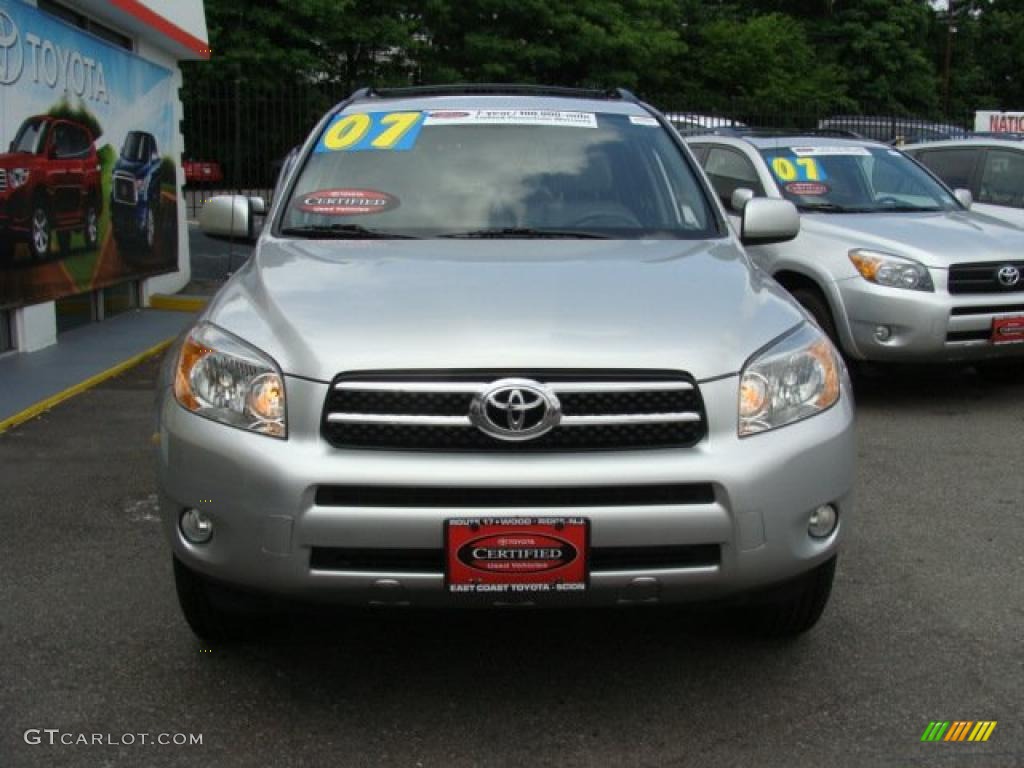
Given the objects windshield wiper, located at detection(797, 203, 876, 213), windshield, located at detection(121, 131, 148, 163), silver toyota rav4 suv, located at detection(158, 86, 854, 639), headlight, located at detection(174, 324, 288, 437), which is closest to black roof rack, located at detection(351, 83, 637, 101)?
silver toyota rav4 suv, located at detection(158, 86, 854, 639)

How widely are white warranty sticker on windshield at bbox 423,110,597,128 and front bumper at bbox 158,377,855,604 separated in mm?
1870

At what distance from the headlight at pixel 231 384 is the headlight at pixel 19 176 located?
556 cm

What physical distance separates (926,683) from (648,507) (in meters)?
1.17

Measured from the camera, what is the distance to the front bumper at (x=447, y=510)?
112 inches

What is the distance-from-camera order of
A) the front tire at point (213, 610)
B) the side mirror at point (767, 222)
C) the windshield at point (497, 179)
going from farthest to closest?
1. the side mirror at point (767, 222)
2. the windshield at point (497, 179)
3. the front tire at point (213, 610)

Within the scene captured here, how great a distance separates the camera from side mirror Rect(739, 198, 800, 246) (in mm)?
4520

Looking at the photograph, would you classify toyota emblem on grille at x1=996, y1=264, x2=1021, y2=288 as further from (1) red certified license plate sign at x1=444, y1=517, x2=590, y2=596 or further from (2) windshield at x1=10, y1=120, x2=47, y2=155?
(2) windshield at x1=10, y1=120, x2=47, y2=155

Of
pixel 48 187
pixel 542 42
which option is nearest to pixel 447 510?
pixel 48 187

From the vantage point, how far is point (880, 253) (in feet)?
24.2

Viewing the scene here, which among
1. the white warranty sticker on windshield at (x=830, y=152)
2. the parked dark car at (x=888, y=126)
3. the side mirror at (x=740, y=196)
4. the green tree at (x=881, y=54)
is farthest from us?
the green tree at (x=881, y=54)

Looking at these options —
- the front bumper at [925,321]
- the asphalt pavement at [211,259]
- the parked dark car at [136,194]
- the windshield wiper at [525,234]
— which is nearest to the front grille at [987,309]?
the front bumper at [925,321]

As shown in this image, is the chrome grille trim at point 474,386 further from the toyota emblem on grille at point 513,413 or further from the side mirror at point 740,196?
the side mirror at point 740,196

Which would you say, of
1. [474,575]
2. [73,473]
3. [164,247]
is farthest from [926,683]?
[164,247]

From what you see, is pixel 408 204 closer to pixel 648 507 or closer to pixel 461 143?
pixel 461 143
